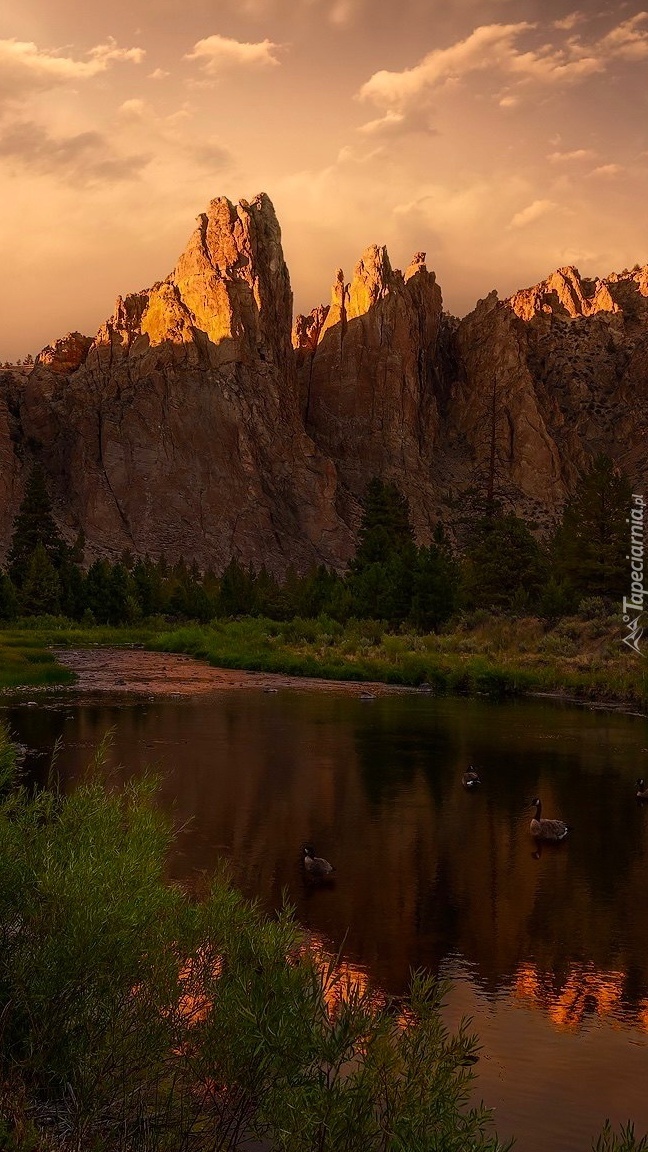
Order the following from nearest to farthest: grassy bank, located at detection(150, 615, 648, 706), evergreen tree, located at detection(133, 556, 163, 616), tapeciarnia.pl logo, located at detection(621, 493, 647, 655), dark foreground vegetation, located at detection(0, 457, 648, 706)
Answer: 1. grassy bank, located at detection(150, 615, 648, 706)
2. dark foreground vegetation, located at detection(0, 457, 648, 706)
3. tapeciarnia.pl logo, located at detection(621, 493, 647, 655)
4. evergreen tree, located at detection(133, 556, 163, 616)

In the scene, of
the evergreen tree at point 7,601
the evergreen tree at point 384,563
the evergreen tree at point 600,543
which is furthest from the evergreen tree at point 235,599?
the evergreen tree at point 600,543

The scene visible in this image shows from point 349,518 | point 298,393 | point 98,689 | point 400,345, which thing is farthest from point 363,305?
point 98,689

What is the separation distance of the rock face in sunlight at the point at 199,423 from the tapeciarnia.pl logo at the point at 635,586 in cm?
8210

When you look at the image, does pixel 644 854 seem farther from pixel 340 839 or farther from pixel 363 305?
pixel 363 305

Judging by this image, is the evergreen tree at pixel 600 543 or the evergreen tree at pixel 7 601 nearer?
the evergreen tree at pixel 600 543

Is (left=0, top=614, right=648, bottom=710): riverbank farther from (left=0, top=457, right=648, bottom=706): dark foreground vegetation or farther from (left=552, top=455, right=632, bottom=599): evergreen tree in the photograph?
(left=552, top=455, right=632, bottom=599): evergreen tree

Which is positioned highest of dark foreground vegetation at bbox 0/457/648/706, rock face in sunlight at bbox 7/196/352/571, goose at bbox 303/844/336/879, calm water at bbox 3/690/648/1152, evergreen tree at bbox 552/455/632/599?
rock face in sunlight at bbox 7/196/352/571

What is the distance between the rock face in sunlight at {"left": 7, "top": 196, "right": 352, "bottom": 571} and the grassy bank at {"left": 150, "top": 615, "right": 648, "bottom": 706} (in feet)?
234

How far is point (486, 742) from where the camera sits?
2816 cm

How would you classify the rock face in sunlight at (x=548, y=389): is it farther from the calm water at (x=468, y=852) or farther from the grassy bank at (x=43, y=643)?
the calm water at (x=468, y=852)

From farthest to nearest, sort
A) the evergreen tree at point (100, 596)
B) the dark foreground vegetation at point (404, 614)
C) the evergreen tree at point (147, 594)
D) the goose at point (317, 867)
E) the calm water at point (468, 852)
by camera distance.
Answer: the evergreen tree at point (147, 594)
the evergreen tree at point (100, 596)
the dark foreground vegetation at point (404, 614)
the goose at point (317, 867)
the calm water at point (468, 852)

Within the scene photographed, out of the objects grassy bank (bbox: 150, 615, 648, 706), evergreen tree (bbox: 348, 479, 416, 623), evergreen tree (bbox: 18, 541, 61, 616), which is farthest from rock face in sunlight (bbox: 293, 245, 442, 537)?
grassy bank (bbox: 150, 615, 648, 706)

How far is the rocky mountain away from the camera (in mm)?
138125

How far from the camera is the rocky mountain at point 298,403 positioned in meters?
138
